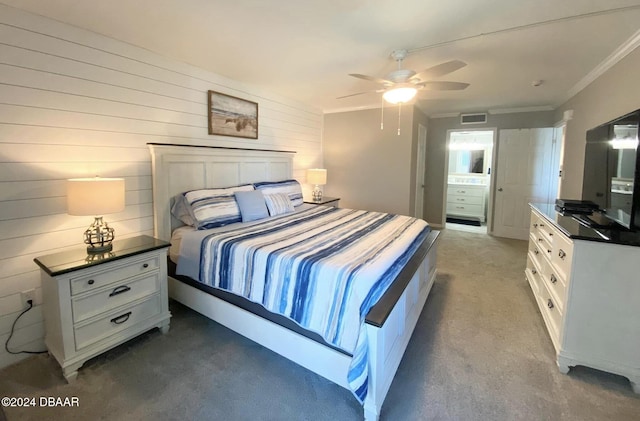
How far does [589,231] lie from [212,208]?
3.00 m

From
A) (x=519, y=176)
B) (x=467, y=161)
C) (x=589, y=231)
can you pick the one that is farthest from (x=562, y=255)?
(x=467, y=161)

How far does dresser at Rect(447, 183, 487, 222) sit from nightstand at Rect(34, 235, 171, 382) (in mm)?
6499

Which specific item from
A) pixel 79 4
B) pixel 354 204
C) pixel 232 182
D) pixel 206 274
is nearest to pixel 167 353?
pixel 206 274

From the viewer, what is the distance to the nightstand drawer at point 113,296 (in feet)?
6.23

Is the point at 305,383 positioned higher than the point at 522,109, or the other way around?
the point at 522,109

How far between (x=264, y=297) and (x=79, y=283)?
1193 mm

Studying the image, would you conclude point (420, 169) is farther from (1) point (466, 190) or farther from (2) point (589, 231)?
(2) point (589, 231)

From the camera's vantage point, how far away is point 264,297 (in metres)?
2.00

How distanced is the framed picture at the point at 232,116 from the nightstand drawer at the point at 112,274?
1.69 metres

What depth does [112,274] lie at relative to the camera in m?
Result: 2.03

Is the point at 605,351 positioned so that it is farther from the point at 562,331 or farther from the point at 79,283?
the point at 79,283

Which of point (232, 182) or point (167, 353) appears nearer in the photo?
point (167, 353)

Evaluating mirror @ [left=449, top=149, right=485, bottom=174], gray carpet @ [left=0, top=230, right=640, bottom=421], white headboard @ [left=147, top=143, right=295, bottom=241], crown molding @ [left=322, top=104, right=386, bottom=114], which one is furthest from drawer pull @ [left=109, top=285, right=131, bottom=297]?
mirror @ [left=449, top=149, right=485, bottom=174]

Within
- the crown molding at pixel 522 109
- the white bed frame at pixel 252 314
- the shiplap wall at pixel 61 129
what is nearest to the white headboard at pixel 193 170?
the white bed frame at pixel 252 314
